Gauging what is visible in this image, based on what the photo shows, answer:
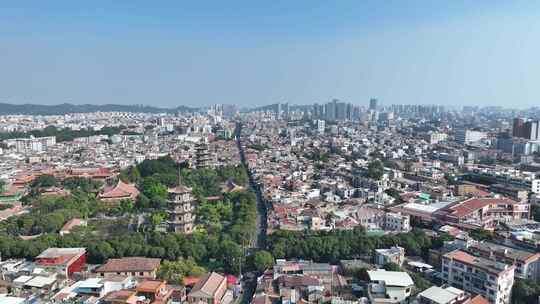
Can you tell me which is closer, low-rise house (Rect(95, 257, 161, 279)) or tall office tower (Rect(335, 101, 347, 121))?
low-rise house (Rect(95, 257, 161, 279))

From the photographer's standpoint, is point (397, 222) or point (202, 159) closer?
point (397, 222)

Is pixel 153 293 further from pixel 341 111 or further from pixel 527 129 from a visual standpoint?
pixel 341 111

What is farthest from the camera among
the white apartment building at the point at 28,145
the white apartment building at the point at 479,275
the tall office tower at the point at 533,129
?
the tall office tower at the point at 533,129

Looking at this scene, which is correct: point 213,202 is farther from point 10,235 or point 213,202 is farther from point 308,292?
point 308,292

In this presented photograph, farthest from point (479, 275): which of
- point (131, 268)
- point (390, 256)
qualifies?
point (131, 268)

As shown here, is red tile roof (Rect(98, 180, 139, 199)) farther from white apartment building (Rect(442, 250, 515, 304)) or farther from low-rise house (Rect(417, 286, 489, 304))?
low-rise house (Rect(417, 286, 489, 304))

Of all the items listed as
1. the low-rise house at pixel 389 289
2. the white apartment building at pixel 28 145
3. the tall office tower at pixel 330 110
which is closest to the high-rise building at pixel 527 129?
the low-rise house at pixel 389 289

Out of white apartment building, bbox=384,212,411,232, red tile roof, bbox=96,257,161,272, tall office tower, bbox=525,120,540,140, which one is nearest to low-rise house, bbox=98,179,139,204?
red tile roof, bbox=96,257,161,272

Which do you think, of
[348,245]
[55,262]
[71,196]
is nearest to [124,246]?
[55,262]

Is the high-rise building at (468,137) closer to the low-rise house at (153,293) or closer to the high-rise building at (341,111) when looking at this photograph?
the high-rise building at (341,111)
